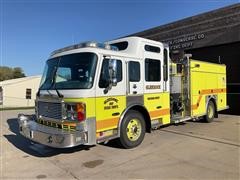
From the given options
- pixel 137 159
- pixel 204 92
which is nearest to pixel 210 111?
pixel 204 92

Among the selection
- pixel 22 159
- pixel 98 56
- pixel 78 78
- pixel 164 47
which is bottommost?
pixel 22 159

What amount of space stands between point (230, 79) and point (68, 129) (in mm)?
10617

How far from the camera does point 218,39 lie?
1342 centimetres

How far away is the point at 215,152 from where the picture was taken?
19.9ft

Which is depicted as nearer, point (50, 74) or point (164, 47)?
point (50, 74)

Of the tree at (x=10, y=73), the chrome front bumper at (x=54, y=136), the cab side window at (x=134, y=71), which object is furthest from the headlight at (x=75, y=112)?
the tree at (x=10, y=73)

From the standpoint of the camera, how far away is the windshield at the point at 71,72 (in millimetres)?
5461

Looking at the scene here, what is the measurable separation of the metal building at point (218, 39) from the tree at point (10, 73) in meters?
61.8

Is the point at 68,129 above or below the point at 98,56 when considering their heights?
below

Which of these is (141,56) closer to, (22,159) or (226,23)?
(22,159)

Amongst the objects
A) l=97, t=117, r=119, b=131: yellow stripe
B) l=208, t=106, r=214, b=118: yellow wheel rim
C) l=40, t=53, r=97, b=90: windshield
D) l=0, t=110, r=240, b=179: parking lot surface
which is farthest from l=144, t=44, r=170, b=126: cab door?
l=208, t=106, r=214, b=118: yellow wheel rim

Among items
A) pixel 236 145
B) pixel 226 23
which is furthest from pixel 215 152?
pixel 226 23

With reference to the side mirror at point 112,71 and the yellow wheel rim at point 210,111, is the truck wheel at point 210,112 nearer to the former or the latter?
the yellow wheel rim at point 210,111

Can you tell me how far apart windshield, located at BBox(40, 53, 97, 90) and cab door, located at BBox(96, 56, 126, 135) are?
230 mm
